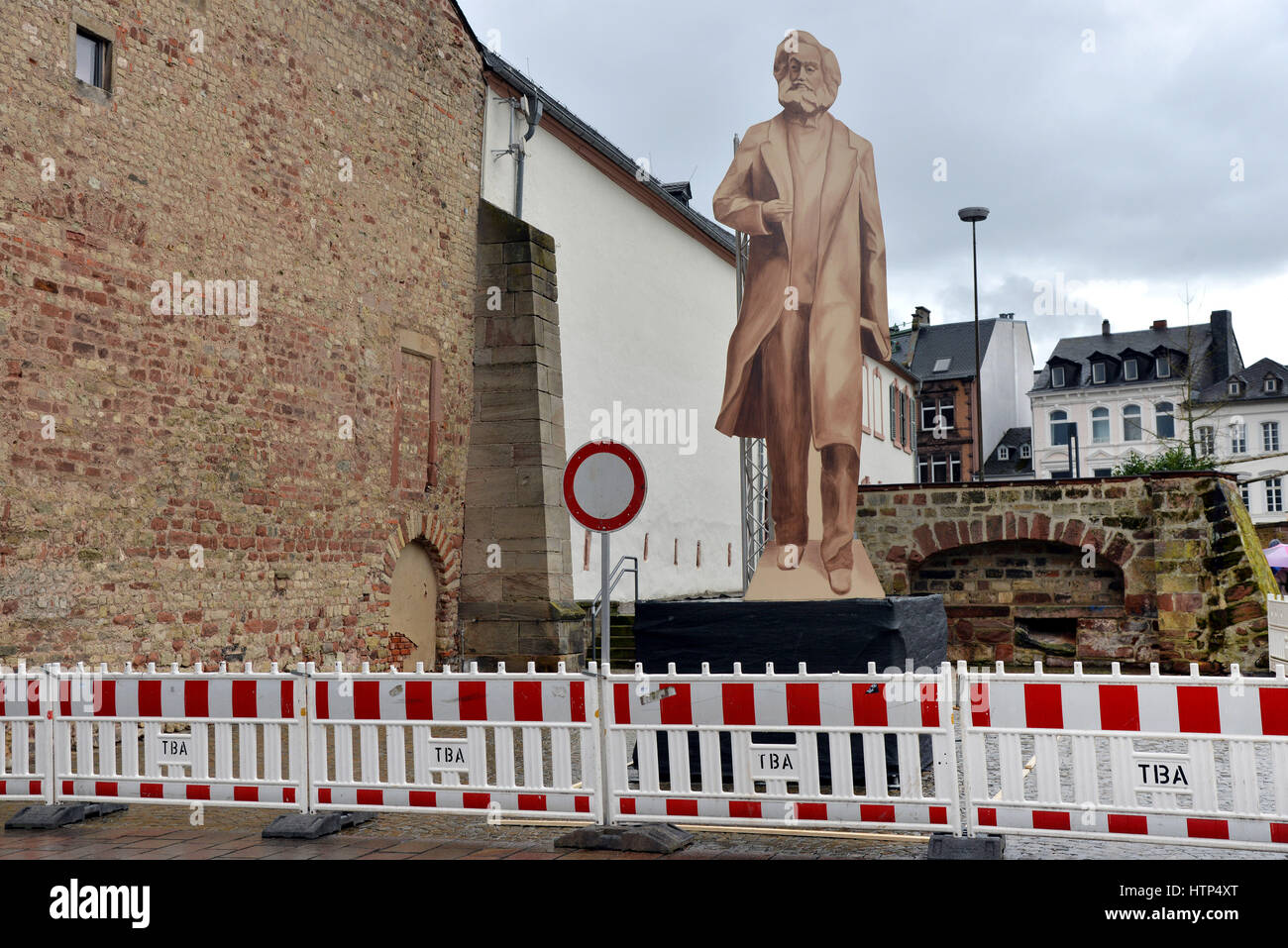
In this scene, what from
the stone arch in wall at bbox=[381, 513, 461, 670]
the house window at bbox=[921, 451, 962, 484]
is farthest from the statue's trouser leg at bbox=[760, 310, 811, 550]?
the house window at bbox=[921, 451, 962, 484]

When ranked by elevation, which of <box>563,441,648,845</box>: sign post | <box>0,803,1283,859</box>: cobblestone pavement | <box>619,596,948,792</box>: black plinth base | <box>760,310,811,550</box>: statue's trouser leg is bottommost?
<box>0,803,1283,859</box>: cobblestone pavement

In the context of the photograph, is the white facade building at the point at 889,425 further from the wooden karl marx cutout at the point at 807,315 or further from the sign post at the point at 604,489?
the sign post at the point at 604,489

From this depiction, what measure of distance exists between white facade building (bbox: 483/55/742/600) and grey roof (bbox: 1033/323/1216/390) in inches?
1256

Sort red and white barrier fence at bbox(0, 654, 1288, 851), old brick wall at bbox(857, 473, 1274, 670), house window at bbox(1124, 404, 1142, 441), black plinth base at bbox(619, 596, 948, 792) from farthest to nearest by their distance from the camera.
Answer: house window at bbox(1124, 404, 1142, 441), old brick wall at bbox(857, 473, 1274, 670), black plinth base at bbox(619, 596, 948, 792), red and white barrier fence at bbox(0, 654, 1288, 851)

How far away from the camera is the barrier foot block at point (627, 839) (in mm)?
6246

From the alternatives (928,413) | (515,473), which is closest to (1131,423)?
(928,413)

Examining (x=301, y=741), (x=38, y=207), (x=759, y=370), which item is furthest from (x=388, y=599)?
(x=301, y=741)

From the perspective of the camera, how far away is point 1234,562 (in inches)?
675

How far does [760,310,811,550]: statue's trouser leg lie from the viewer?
9688 mm

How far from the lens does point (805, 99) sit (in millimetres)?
9820

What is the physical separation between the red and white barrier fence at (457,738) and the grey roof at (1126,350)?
5284 cm

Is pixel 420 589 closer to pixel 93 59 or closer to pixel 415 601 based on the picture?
pixel 415 601

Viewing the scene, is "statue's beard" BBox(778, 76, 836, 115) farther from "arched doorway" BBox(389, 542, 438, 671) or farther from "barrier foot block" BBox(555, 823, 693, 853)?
"arched doorway" BBox(389, 542, 438, 671)
